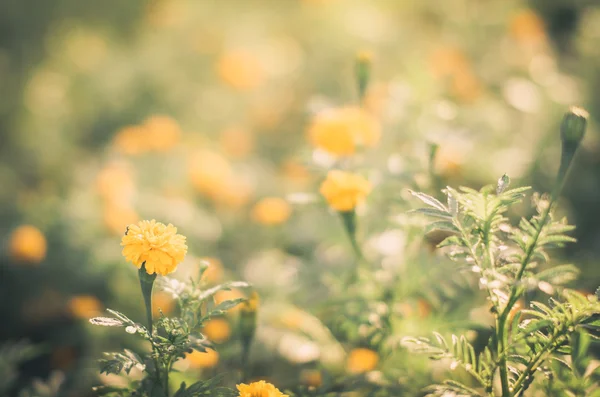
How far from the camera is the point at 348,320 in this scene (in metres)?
1.27

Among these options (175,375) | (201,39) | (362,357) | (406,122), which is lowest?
(362,357)

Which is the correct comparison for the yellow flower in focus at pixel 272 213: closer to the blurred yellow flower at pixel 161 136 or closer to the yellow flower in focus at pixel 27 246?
the blurred yellow flower at pixel 161 136

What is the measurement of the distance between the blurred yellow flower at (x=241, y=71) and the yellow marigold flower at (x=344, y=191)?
1.67 metres

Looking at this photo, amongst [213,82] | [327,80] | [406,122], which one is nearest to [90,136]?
[213,82]

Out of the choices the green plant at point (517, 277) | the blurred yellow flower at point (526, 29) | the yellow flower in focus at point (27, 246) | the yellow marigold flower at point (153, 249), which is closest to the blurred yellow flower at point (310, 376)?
the green plant at point (517, 277)

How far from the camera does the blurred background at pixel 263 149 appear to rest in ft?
5.22

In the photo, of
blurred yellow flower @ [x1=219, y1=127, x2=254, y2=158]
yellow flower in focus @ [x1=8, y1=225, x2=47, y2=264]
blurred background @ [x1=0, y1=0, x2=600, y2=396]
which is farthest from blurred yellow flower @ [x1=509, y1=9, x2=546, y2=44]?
yellow flower in focus @ [x1=8, y1=225, x2=47, y2=264]

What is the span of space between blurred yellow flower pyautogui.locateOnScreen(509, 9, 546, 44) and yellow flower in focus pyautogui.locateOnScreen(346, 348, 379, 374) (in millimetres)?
2148

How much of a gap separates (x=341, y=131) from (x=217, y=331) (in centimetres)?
76

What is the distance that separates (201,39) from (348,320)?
2515 millimetres

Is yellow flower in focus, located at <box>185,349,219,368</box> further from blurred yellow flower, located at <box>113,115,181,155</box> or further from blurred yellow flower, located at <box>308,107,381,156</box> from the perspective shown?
blurred yellow flower, located at <box>113,115,181,155</box>

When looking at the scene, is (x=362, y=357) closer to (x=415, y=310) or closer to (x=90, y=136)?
(x=415, y=310)

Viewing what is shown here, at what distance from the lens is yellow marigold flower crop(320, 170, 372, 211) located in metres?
1.29

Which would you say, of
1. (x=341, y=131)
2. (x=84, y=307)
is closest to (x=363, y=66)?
(x=341, y=131)
